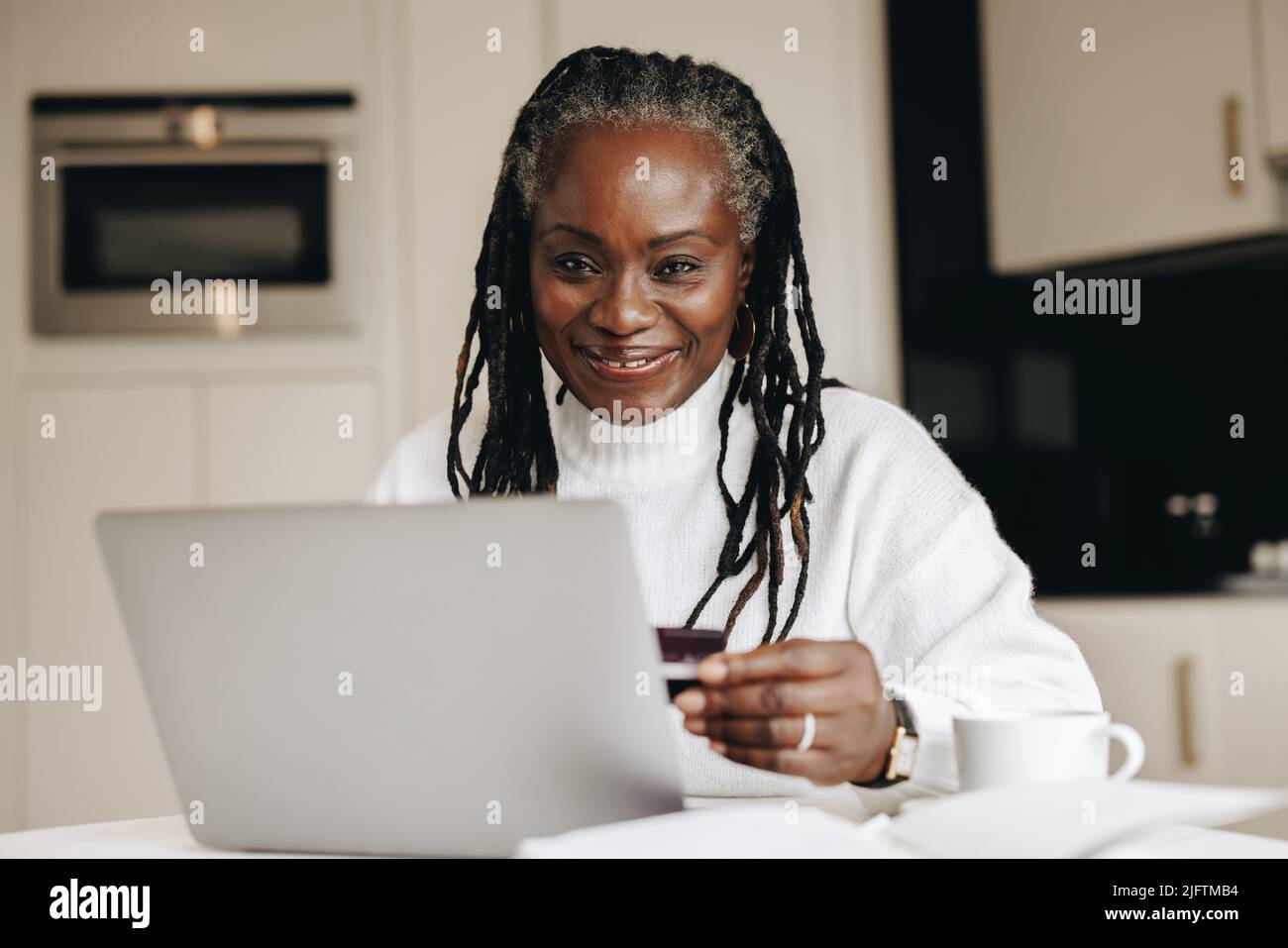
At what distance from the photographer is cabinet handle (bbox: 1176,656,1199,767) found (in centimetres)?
197

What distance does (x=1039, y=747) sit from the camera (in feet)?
2.23

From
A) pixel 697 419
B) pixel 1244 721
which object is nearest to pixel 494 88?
pixel 697 419

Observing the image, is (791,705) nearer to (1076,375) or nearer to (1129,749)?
(1129,749)

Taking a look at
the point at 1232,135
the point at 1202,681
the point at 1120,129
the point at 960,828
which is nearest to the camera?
the point at 960,828

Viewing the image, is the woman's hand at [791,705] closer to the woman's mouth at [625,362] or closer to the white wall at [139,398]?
the woman's mouth at [625,362]

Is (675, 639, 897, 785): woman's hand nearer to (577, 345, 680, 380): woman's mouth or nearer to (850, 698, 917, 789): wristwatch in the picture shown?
(850, 698, 917, 789): wristwatch

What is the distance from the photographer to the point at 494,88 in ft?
8.03

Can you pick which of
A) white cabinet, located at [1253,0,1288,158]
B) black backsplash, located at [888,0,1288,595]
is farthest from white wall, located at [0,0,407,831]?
white cabinet, located at [1253,0,1288,158]

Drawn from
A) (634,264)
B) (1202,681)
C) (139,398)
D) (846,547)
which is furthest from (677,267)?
(139,398)

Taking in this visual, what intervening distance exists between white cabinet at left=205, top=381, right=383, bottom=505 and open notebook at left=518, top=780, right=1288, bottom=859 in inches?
75.0

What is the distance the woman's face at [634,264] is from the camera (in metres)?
1.14

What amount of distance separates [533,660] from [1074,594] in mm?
1779

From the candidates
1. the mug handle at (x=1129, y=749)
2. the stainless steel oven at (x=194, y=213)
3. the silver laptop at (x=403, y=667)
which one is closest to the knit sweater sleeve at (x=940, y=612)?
the mug handle at (x=1129, y=749)

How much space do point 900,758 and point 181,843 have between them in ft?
1.44
